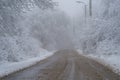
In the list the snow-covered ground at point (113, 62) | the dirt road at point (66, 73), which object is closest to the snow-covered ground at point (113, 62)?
the snow-covered ground at point (113, 62)

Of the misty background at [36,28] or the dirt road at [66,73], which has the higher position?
the misty background at [36,28]

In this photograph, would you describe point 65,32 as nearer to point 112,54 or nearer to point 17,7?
point 112,54

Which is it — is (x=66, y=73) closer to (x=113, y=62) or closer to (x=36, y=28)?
(x=113, y=62)

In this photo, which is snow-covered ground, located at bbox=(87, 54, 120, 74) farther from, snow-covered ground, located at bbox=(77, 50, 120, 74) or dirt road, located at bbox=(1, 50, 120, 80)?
dirt road, located at bbox=(1, 50, 120, 80)

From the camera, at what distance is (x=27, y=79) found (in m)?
14.6

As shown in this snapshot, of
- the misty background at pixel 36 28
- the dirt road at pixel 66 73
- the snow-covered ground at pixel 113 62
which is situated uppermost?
the misty background at pixel 36 28

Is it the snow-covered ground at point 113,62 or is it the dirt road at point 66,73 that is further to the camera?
the snow-covered ground at point 113,62

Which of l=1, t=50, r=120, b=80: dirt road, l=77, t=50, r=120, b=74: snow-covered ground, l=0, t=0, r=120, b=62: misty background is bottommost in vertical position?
l=1, t=50, r=120, b=80: dirt road

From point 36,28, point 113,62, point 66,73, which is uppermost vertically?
point 36,28

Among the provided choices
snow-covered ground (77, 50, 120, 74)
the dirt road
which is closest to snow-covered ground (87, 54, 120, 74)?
snow-covered ground (77, 50, 120, 74)

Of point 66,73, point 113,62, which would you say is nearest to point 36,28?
point 113,62

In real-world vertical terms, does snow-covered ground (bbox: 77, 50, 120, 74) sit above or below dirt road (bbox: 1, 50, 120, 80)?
above

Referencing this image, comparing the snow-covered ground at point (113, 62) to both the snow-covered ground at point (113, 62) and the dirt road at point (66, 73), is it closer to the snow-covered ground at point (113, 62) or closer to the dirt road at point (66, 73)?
the snow-covered ground at point (113, 62)

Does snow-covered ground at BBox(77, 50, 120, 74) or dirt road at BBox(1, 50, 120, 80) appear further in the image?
snow-covered ground at BBox(77, 50, 120, 74)
